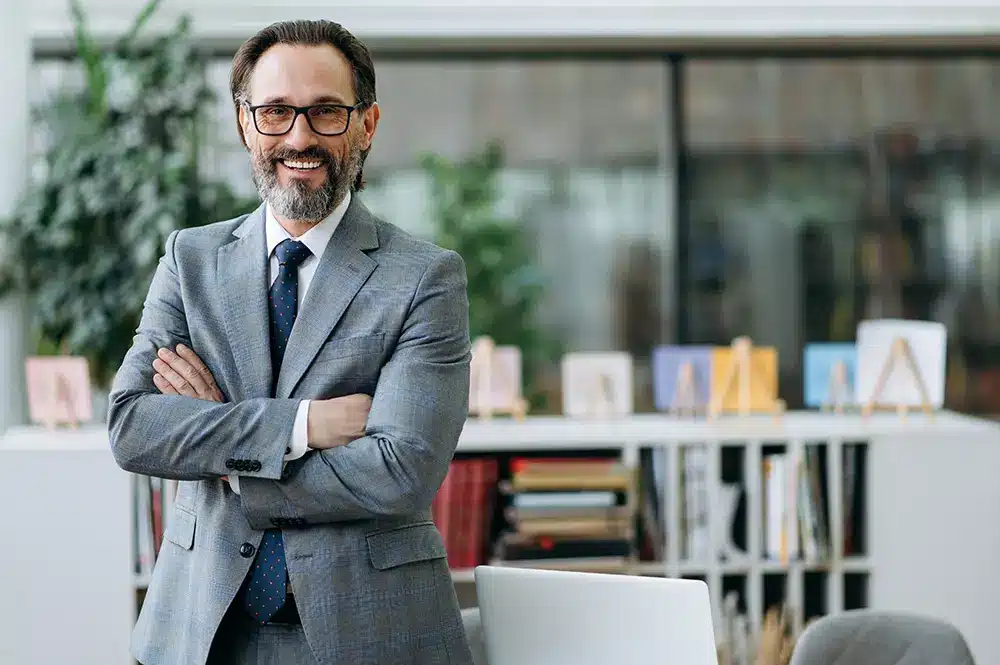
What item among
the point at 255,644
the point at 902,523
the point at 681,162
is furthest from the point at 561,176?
the point at 255,644

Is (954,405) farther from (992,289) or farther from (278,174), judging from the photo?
(278,174)

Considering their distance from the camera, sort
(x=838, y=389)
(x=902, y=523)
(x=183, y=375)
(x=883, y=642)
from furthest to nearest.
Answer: (x=838, y=389) < (x=902, y=523) < (x=883, y=642) < (x=183, y=375)

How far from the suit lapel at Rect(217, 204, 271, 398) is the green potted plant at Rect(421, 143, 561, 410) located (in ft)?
8.18

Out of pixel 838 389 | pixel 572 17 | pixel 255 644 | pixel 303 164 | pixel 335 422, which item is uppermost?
pixel 572 17

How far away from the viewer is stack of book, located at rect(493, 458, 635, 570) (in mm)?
3664

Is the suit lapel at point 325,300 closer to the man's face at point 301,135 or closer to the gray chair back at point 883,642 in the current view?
the man's face at point 301,135

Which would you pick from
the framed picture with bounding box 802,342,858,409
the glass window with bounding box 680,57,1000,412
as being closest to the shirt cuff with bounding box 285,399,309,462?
the framed picture with bounding box 802,342,858,409

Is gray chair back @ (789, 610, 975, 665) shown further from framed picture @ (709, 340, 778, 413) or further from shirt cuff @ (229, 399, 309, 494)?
framed picture @ (709, 340, 778, 413)

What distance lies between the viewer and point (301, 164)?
79.2 inches

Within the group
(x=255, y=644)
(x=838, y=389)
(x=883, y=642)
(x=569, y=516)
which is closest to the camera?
(x=255, y=644)

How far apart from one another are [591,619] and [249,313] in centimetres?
75

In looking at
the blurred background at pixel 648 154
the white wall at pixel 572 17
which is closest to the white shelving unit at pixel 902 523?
the blurred background at pixel 648 154

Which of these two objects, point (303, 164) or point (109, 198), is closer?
point (303, 164)

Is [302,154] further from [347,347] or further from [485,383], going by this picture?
[485,383]
